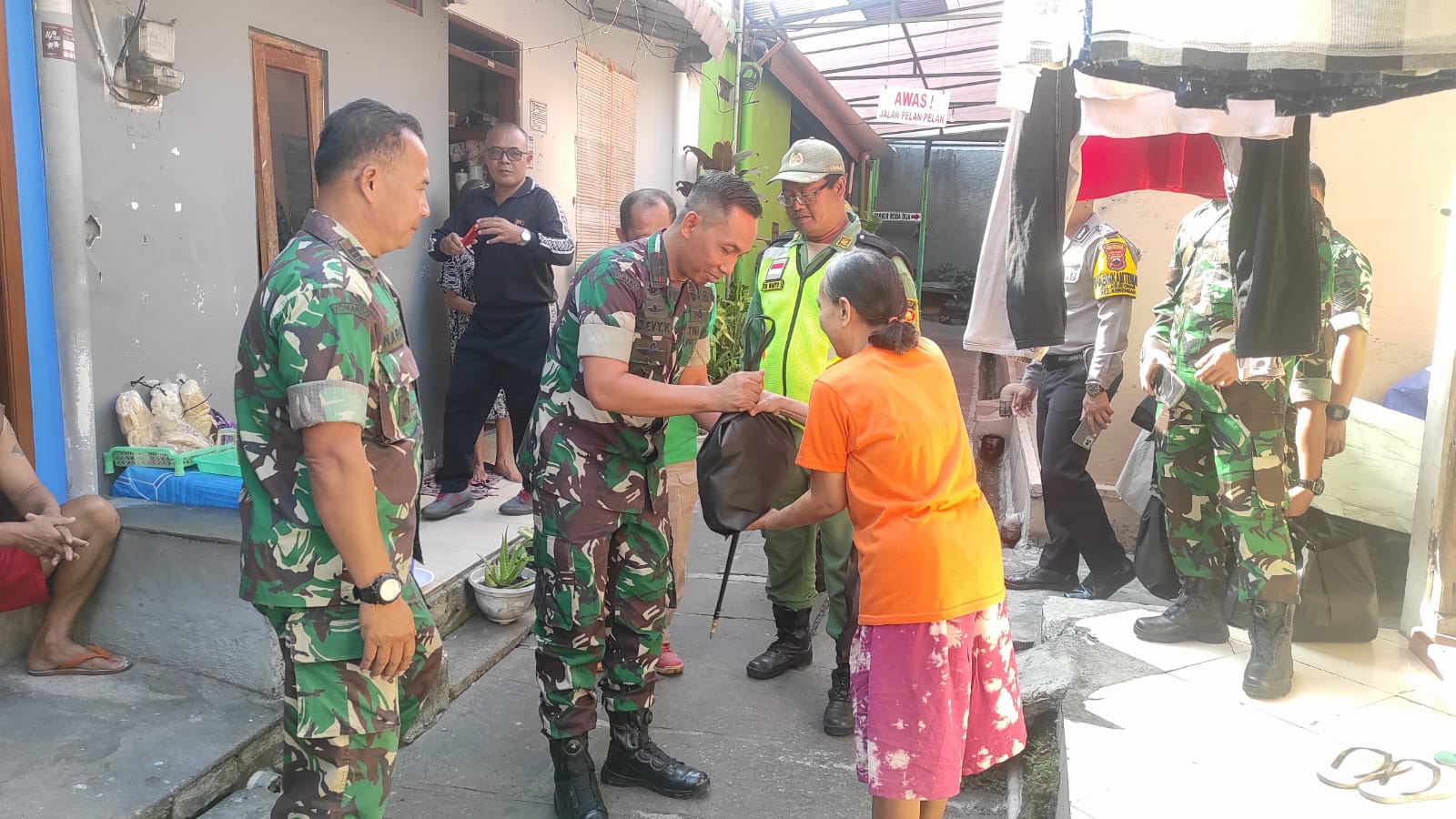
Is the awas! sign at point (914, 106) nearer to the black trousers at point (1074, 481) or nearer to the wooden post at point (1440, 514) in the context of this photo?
the black trousers at point (1074, 481)

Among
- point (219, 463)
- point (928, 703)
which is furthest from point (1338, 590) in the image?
point (219, 463)

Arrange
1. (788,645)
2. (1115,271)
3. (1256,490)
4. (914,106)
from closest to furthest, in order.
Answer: (1256,490), (788,645), (1115,271), (914,106)

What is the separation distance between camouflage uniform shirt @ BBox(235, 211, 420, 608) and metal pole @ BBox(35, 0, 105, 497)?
68.4 inches

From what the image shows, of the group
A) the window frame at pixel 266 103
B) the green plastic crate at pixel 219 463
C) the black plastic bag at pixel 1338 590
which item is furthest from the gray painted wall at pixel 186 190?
the black plastic bag at pixel 1338 590

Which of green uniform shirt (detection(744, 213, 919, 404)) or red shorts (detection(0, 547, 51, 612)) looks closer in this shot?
red shorts (detection(0, 547, 51, 612))

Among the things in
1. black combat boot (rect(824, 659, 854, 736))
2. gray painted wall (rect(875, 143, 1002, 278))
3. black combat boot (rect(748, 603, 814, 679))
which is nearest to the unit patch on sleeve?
black combat boot (rect(748, 603, 814, 679))

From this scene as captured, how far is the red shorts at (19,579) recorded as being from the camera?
3.04 m

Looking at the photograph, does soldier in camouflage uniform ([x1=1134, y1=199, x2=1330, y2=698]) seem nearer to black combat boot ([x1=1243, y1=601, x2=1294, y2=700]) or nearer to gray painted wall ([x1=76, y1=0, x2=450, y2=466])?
black combat boot ([x1=1243, y1=601, x2=1294, y2=700])

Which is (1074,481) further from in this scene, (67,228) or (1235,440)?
(67,228)

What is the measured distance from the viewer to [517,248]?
5141 mm

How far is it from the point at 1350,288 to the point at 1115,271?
1.10 meters

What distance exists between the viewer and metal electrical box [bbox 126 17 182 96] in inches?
134

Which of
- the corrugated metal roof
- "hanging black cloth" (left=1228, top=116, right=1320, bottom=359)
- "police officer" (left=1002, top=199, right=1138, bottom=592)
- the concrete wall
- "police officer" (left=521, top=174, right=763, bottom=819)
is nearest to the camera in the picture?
"hanging black cloth" (left=1228, top=116, right=1320, bottom=359)

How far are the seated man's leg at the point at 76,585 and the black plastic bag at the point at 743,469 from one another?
2048mm
